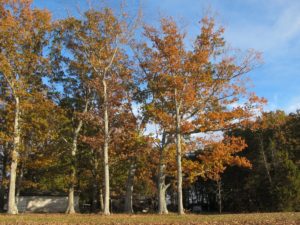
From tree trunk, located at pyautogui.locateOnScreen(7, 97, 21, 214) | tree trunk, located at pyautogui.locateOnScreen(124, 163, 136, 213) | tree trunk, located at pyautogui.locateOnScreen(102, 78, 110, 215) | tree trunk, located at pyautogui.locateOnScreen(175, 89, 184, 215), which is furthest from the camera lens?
tree trunk, located at pyautogui.locateOnScreen(124, 163, 136, 213)

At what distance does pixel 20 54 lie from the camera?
30094mm

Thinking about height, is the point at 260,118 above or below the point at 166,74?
below

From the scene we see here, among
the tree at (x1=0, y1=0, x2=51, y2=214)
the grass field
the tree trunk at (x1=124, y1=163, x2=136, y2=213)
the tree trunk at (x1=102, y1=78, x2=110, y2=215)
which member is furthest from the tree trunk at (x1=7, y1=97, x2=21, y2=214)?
the tree trunk at (x1=124, y1=163, x2=136, y2=213)

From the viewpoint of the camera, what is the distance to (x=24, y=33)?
30438 millimetres

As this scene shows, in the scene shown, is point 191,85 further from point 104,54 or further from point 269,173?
point 269,173

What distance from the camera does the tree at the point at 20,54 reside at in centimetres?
2920

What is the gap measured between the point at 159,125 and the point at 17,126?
1058 cm

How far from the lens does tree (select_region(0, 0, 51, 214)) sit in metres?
29.2

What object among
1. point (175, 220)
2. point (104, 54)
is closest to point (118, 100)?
point (104, 54)

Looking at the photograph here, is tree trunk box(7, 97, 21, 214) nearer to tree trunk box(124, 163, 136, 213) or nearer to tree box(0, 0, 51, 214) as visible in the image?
tree box(0, 0, 51, 214)

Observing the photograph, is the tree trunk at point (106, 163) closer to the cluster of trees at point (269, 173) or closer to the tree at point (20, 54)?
the tree at point (20, 54)

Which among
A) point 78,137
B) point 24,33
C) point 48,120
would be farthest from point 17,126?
point 78,137

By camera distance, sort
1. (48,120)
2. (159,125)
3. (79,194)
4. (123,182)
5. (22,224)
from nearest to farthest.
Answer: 1. (22,224)
2. (159,125)
3. (48,120)
4. (123,182)
5. (79,194)

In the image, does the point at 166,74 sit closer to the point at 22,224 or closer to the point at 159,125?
the point at 159,125
